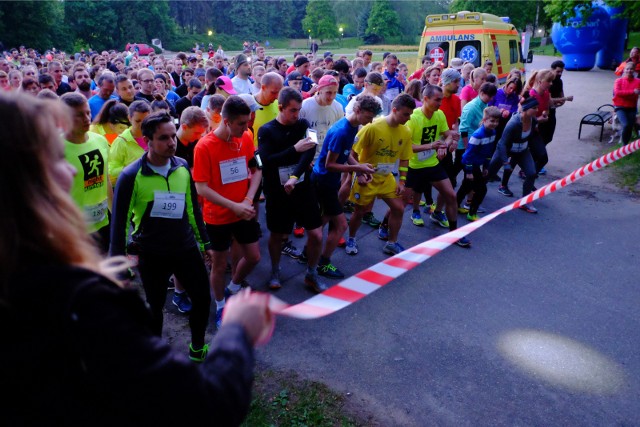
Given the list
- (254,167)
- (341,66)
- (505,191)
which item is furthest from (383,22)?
(254,167)

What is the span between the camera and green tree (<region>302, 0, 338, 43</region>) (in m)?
81.6

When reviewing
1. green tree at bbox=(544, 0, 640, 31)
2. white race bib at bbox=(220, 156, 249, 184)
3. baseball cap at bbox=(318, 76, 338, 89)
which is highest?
green tree at bbox=(544, 0, 640, 31)

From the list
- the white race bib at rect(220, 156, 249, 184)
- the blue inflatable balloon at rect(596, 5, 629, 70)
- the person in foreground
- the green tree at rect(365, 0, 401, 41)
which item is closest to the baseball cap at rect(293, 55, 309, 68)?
the white race bib at rect(220, 156, 249, 184)

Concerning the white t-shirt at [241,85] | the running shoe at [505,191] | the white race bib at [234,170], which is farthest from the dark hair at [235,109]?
the running shoe at [505,191]

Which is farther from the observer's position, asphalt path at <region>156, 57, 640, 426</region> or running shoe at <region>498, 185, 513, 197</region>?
running shoe at <region>498, 185, 513, 197</region>

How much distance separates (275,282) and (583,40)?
1080 inches

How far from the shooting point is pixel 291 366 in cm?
374

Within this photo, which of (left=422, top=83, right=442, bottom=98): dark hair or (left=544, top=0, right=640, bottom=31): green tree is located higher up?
(left=544, top=0, right=640, bottom=31): green tree

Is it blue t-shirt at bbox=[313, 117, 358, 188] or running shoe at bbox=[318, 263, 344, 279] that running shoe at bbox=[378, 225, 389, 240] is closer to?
running shoe at bbox=[318, 263, 344, 279]

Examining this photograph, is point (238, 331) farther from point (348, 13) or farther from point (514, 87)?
point (348, 13)

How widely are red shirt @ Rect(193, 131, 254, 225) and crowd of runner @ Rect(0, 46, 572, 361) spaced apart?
11 millimetres

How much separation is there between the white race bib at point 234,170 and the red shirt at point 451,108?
4.05 metres

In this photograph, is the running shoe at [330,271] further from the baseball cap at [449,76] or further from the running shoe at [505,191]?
the running shoe at [505,191]

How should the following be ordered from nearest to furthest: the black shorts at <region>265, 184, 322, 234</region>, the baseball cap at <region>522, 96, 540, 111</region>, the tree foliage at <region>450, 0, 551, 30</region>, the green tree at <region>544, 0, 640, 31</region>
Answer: the black shorts at <region>265, 184, 322, 234</region> < the baseball cap at <region>522, 96, 540, 111</region> < the green tree at <region>544, 0, 640, 31</region> < the tree foliage at <region>450, 0, 551, 30</region>
